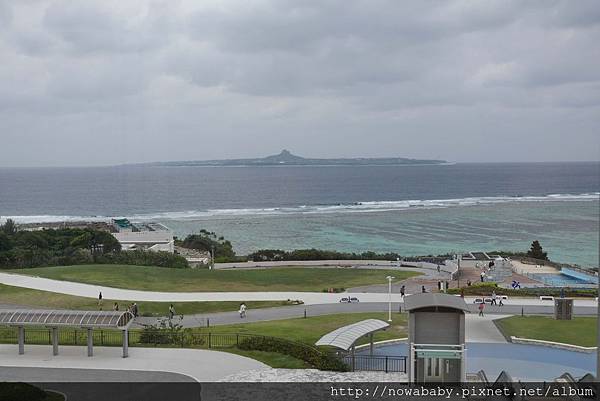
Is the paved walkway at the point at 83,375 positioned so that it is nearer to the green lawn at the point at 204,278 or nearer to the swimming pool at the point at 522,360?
the swimming pool at the point at 522,360

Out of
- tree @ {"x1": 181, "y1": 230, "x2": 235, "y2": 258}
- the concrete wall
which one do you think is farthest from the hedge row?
tree @ {"x1": 181, "y1": 230, "x2": 235, "y2": 258}

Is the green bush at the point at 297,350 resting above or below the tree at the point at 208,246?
below

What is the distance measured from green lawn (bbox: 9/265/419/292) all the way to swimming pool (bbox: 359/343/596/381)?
1517 cm

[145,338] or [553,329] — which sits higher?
[145,338]

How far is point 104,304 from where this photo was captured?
99.7 feet

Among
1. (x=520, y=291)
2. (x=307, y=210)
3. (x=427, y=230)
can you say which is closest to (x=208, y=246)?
(x=427, y=230)

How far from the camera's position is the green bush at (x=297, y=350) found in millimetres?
19156

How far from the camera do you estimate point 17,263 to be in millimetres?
44625

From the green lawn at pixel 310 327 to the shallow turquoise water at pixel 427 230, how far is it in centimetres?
3961

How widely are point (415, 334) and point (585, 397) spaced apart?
481cm

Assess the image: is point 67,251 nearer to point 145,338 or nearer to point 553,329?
point 145,338

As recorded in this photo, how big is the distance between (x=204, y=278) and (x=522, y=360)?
21.9 meters

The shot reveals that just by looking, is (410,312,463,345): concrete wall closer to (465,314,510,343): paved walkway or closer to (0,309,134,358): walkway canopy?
(465,314,510,343): paved walkway

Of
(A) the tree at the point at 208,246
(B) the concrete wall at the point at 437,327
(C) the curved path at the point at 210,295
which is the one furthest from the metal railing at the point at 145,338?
(A) the tree at the point at 208,246
